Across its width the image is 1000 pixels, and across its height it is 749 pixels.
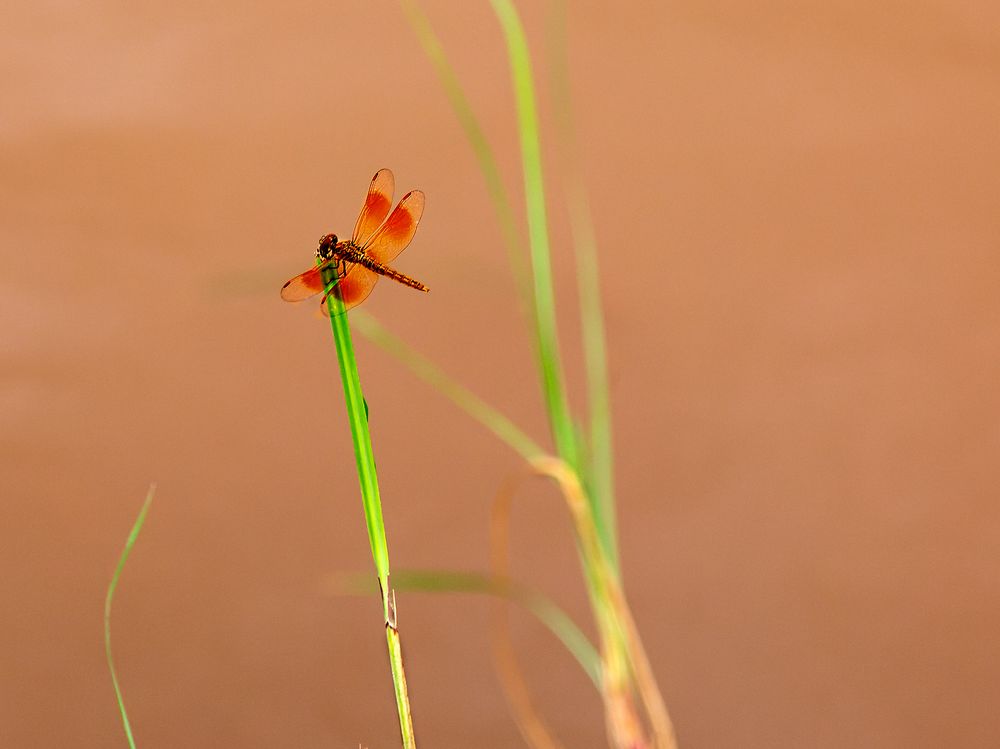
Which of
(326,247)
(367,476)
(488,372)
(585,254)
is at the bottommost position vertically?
(367,476)

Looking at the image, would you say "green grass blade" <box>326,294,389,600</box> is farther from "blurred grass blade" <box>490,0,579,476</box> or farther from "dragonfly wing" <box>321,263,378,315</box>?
"dragonfly wing" <box>321,263,378,315</box>

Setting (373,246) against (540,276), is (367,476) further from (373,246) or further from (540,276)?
(373,246)

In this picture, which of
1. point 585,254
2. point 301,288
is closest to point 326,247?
point 301,288

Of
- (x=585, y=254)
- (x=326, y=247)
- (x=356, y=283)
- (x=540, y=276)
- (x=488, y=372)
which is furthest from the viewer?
(x=488, y=372)

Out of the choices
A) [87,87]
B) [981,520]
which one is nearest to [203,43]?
[87,87]

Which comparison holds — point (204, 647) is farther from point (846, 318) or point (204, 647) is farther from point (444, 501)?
point (846, 318)

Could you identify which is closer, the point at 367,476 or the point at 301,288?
the point at 367,476
